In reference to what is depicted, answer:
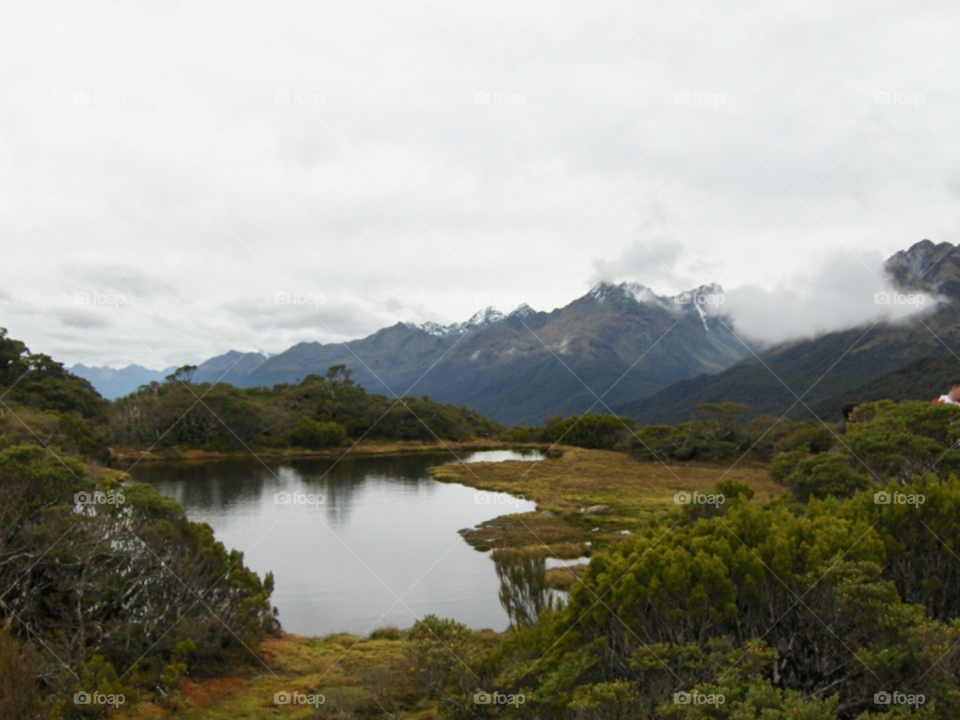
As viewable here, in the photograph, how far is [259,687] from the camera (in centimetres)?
1115

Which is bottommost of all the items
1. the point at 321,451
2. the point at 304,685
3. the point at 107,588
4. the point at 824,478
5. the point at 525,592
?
the point at 321,451

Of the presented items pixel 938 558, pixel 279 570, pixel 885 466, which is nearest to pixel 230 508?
pixel 279 570

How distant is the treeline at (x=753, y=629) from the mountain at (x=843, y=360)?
282ft

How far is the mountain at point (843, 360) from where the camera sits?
117562 mm

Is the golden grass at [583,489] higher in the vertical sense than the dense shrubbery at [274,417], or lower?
lower

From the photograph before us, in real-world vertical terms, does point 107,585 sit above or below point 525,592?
above

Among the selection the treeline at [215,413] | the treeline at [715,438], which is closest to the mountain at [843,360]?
the treeline at [715,438]

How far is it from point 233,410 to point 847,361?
114 meters

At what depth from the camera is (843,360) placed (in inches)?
5079

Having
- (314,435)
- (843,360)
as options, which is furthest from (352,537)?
(843,360)

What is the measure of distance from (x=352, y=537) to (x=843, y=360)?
421 ft

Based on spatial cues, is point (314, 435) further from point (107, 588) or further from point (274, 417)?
point (107, 588)

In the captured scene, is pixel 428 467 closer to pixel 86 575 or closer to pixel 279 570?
pixel 279 570

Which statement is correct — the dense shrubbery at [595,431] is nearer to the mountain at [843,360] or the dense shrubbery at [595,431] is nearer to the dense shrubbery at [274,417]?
the dense shrubbery at [274,417]
